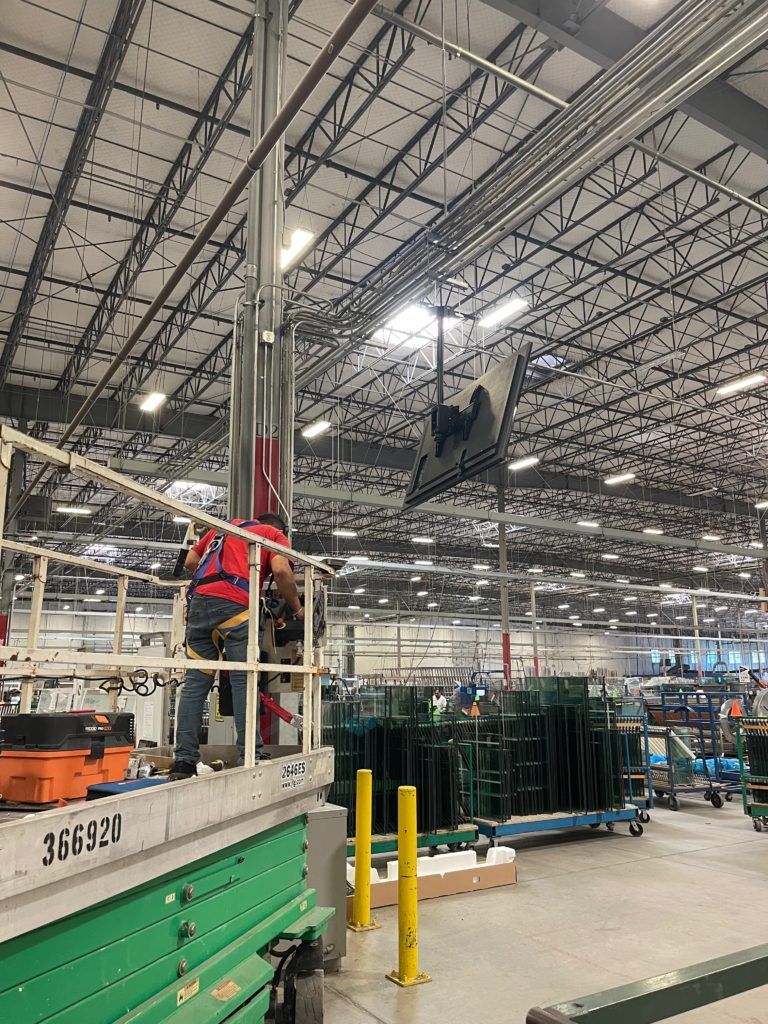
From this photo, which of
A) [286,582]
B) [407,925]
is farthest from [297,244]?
[407,925]

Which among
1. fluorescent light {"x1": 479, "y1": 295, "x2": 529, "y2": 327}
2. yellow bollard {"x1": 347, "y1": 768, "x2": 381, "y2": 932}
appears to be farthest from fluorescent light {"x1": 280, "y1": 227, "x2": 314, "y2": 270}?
yellow bollard {"x1": 347, "y1": 768, "x2": 381, "y2": 932}

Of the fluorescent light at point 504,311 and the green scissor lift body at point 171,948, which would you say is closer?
the green scissor lift body at point 171,948

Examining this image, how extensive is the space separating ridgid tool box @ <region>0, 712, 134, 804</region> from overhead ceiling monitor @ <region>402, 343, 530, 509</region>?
16.6ft

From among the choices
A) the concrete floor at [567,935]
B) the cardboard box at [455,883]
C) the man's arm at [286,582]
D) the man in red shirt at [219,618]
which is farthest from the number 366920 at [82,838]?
the cardboard box at [455,883]

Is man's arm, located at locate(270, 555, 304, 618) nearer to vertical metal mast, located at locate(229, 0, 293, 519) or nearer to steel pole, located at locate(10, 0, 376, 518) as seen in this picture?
steel pole, located at locate(10, 0, 376, 518)

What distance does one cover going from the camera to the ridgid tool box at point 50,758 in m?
3.04

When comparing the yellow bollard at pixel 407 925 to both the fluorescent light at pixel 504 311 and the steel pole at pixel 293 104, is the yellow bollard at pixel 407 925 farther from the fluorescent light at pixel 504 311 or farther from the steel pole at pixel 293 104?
the fluorescent light at pixel 504 311

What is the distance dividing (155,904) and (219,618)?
1.87 metres

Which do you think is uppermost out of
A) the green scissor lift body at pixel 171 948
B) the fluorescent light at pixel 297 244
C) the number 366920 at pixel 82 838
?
the fluorescent light at pixel 297 244

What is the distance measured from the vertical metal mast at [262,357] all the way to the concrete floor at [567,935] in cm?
435

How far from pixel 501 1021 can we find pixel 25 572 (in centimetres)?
3238

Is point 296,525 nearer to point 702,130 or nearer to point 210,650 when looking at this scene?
point 702,130

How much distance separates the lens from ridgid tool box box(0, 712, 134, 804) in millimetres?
3039

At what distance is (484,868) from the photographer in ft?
26.3
